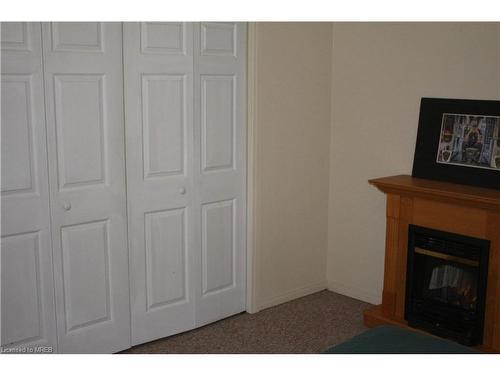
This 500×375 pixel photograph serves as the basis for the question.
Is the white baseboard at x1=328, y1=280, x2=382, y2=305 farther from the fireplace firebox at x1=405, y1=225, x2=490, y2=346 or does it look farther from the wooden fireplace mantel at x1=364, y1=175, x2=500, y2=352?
the fireplace firebox at x1=405, y1=225, x2=490, y2=346

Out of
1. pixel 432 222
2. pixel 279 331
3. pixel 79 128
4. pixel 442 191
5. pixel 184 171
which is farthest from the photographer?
pixel 279 331

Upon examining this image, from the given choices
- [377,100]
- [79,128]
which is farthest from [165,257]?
[377,100]

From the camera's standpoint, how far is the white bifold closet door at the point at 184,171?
3.43 metres

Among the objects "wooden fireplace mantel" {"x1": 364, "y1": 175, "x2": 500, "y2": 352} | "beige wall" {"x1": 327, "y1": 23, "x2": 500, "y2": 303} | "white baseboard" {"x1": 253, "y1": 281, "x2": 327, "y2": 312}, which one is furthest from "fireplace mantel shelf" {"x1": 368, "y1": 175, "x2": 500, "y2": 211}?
"white baseboard" {"x1": 253, "y1": 281, "x2": 327, "y2": 312}

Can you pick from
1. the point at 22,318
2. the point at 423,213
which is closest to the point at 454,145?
the point at 423,213

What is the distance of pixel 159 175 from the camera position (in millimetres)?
3541

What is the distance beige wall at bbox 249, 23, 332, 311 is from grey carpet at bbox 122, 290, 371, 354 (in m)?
0.16

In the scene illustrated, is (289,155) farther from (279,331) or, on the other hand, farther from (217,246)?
(279,331)

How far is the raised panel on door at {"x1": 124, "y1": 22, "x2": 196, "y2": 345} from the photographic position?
339cm

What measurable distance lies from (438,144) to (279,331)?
1.49 meters

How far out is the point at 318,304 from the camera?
4254 millimetres

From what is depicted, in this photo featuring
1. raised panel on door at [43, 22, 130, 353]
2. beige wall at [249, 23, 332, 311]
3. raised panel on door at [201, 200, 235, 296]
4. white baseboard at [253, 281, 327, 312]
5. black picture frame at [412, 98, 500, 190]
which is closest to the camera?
raised panel on door at [43, 22, 130, 353]

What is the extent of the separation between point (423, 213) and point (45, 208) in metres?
2.09

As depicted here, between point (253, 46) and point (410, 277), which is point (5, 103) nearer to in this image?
point (253, 46)
